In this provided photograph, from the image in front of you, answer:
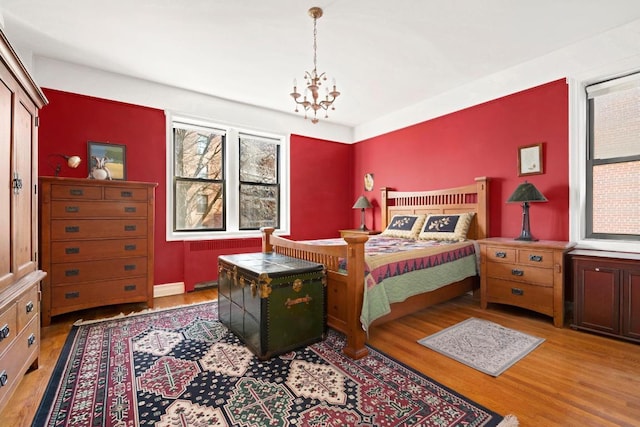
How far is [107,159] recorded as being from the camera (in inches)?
140

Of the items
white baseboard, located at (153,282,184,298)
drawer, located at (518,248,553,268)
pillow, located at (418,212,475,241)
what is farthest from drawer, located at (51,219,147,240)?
drawer, located at (518,248,553,268)

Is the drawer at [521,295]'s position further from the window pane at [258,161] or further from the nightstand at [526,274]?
the window pane at [258,161]

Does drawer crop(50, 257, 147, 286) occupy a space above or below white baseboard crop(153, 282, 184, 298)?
above

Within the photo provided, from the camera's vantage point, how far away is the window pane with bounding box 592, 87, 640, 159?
285 cm

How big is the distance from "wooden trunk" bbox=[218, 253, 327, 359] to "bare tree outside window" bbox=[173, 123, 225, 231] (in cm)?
207

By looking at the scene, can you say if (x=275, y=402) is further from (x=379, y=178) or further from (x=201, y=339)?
(x=379, y=178)

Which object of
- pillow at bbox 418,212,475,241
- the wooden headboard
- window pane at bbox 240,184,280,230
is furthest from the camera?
window pane at bbox 240,184,280,230

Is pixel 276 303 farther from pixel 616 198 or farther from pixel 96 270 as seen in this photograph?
pixel 616 198

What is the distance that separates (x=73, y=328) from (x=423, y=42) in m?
4.33

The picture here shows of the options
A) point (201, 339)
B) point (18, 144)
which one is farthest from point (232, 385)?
point (18, 144)

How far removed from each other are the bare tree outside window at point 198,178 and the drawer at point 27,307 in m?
2.23

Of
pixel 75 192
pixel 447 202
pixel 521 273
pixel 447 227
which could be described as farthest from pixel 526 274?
pixel 75 192

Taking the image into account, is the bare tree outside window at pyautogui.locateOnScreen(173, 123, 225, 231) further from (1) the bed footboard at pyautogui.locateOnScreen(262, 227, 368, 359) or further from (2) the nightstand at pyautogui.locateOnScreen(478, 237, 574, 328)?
(2) the nightstand at pyautogui.locateOnScreen(478, 237, 574, 328)

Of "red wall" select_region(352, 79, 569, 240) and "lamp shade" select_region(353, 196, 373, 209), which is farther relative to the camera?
"lamp shade" select_region(353, 196, 373, 209)
